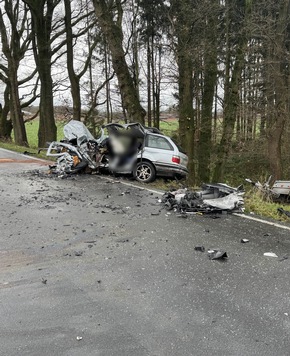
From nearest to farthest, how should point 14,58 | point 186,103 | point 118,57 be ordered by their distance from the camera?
point 118,57, point 186,103, point 14,58

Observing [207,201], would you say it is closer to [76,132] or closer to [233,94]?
[76,132]

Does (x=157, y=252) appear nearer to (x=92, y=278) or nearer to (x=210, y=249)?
(x=210, y=249)

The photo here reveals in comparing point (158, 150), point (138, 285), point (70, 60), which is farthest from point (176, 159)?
point (70, 60)

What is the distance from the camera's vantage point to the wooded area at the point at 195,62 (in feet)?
44.8

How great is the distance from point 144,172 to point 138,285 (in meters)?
7.19

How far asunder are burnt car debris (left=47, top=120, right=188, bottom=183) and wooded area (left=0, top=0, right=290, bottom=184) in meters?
2.51

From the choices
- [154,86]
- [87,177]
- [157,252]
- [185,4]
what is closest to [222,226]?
[157,252]

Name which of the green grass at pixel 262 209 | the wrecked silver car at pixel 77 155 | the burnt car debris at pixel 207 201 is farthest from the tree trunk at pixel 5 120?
the green grass at pixel 262 209

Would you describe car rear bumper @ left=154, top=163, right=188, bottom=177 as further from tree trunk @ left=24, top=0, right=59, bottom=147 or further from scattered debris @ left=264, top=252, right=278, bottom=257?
tree trunk @ left=24, top=0, right=59, bottom=147

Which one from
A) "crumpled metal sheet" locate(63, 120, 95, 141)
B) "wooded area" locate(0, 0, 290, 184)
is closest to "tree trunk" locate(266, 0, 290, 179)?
"wooded area" locate(0, 0, 290, 184)

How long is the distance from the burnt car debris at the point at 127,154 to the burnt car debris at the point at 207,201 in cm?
315

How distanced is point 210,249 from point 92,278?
173cm

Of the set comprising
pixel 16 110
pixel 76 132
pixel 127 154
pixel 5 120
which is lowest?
pixel 127 154

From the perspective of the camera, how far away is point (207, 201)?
24.0 feet
